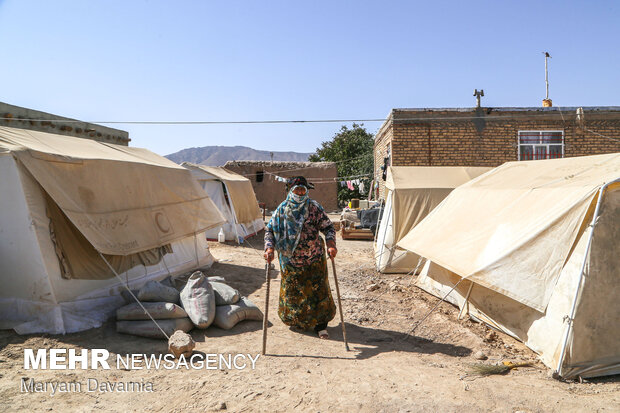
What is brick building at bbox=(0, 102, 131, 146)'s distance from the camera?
9.93 metres

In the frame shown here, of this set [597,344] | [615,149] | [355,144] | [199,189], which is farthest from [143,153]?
[355,144]

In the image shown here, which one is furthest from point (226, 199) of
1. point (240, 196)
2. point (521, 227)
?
point (521, 227)

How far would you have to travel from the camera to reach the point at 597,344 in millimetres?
3342

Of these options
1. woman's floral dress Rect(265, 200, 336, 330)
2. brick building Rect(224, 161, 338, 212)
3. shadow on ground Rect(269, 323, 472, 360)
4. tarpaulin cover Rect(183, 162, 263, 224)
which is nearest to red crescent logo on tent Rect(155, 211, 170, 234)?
woman's floral dress Rect(265, 200, 336, 330)

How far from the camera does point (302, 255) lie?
4371 mm

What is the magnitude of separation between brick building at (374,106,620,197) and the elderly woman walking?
698cm

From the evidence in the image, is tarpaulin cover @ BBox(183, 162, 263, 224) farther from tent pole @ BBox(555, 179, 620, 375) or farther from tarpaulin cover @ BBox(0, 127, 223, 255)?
tent pole @ BBox(555, 179, 620, 375)

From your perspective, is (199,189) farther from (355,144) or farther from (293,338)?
(355,144)

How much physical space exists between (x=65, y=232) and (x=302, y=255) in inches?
105

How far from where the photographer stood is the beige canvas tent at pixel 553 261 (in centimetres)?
335

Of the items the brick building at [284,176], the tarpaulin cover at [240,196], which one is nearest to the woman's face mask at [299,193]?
the tarpaulin cover at [240,196]

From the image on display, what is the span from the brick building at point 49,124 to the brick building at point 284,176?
7.66 meters

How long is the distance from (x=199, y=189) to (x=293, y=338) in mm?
4382

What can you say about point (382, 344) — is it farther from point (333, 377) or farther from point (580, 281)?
point (580, 281)
